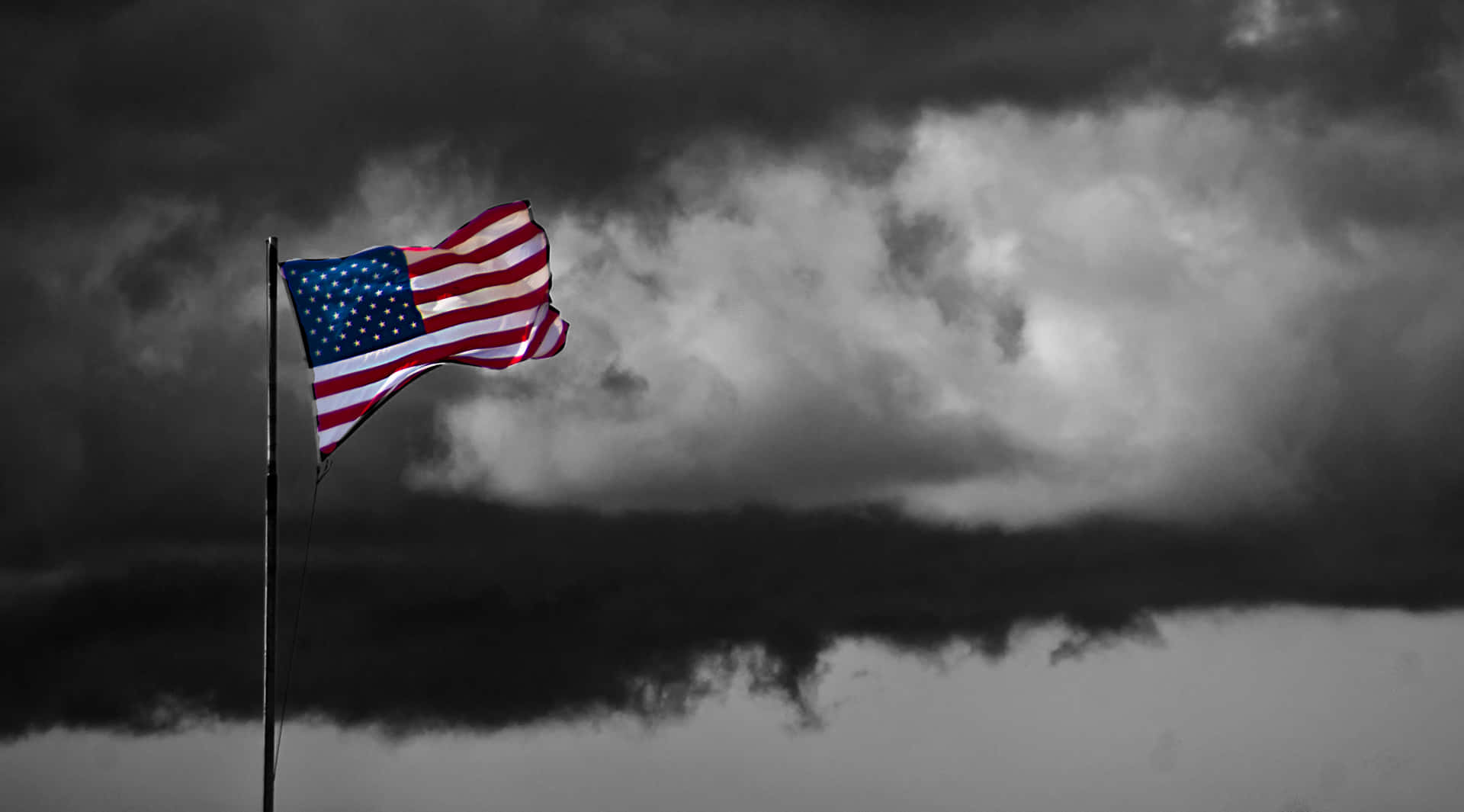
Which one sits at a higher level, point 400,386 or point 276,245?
point 276,245

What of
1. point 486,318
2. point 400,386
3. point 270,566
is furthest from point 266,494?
point 486,318

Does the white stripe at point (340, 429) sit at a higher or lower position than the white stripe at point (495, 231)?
lower

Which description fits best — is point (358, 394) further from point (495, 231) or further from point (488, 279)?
point (495, 231)

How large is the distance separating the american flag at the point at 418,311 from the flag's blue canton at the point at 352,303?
19 mm

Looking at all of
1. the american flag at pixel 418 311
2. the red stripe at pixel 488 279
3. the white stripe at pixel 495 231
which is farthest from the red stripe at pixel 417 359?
the white stripe at pixel 495 231

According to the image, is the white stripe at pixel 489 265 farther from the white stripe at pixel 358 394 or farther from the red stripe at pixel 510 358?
the white stripe at pixel 358 394

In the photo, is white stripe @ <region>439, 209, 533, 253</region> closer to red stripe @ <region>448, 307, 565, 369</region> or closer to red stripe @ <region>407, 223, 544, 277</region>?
red stripe @ <region>407, 223, 544, 277</region>

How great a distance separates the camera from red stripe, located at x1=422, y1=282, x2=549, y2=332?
4172 centimetres

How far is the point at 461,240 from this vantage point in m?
42.2

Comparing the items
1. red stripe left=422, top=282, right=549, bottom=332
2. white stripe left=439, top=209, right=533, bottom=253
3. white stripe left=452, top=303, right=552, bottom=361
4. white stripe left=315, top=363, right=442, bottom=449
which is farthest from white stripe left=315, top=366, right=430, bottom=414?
white stripe left=439, top=209, right=533, bottom=253

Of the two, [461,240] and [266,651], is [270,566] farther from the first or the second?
[461,240]

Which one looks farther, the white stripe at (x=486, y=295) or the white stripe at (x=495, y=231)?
the white stripe at (x=495, y=231)

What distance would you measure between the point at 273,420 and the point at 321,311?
3578mm

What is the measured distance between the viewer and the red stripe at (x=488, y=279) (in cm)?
4169
